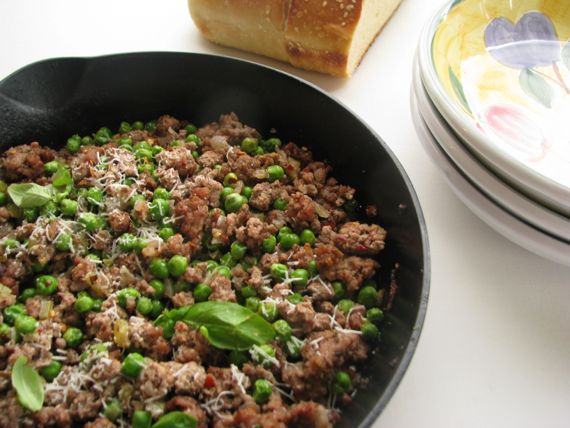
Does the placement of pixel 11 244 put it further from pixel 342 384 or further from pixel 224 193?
pixel 342 384

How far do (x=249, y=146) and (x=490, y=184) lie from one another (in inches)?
35.1

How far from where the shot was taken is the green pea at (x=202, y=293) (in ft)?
5.29

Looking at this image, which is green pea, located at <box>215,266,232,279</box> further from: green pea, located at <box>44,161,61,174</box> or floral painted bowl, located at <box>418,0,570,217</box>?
floral painted bowl, located at <box>418,0,570,217</box>

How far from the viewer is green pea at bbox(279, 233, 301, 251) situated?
175 centimetres

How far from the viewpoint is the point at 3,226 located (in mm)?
1801

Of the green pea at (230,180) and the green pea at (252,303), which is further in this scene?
the green pea at (230,180)

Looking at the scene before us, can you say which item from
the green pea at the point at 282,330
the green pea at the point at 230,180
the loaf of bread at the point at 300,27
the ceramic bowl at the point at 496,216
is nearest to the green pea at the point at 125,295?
the green pea at the point at 282,330

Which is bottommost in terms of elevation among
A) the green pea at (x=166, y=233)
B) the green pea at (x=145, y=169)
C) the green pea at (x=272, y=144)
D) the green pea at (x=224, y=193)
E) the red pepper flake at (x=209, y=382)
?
the red pepper flake at (x=209, y=382)

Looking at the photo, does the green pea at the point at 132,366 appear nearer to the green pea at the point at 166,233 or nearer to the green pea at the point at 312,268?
the green pea at the point at 166,233

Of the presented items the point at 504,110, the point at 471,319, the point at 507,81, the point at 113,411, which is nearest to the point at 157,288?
the point at 113,411

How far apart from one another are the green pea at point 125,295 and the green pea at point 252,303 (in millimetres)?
338

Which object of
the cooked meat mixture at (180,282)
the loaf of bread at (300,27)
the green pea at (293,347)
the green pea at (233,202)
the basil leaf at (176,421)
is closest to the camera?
the basil leaf at (176,421)

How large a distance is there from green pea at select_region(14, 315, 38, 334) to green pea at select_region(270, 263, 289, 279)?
28.0 inches

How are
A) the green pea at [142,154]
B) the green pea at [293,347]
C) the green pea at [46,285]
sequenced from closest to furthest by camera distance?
the green pea at [293,347] → the green pea at [46,285] → the green pea at [142,154]
